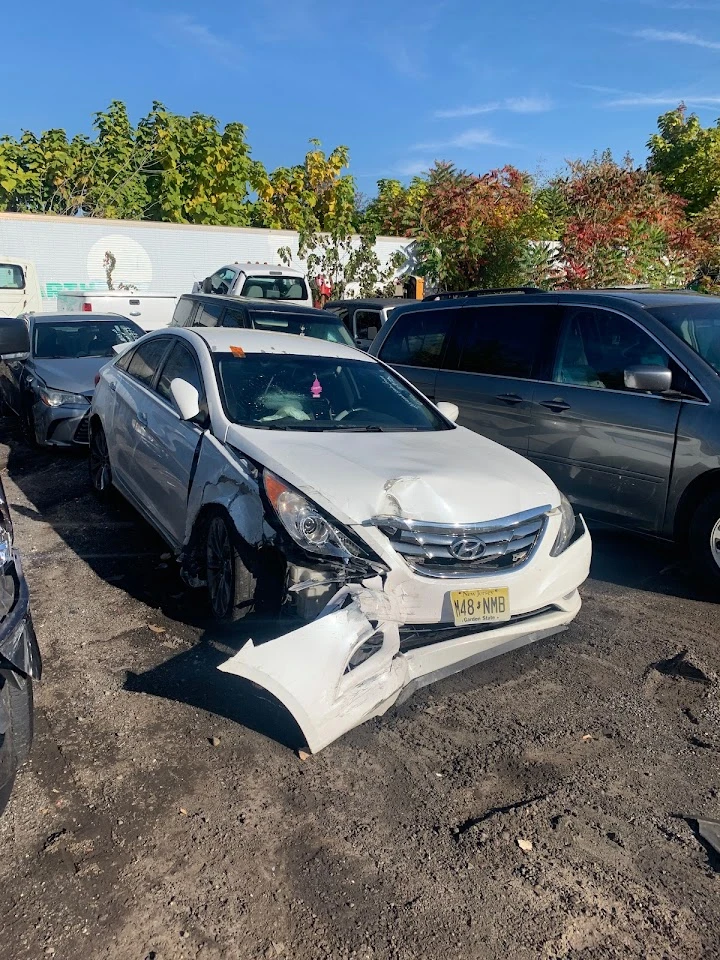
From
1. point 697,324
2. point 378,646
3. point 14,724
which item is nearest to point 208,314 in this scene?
point 697,324

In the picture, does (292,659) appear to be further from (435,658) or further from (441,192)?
(441,192)

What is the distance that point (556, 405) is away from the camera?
6.10 m

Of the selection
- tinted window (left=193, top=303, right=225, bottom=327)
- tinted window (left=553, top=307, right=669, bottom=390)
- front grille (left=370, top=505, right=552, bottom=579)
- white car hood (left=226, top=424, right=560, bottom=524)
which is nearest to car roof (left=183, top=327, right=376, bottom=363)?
white car hood (left=226, top=424, right=560, bottom=524)

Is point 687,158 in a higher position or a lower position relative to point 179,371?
higher

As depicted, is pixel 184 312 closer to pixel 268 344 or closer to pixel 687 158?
pixel 268 344

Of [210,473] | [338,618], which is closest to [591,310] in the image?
[210,473]

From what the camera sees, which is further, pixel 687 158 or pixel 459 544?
pixel 687 158

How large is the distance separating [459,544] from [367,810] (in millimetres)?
1224

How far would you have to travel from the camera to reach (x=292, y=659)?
3127 mm

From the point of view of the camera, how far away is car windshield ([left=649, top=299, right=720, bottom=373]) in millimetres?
5492

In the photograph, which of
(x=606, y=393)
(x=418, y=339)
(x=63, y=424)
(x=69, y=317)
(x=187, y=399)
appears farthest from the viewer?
(x=69, y=317)

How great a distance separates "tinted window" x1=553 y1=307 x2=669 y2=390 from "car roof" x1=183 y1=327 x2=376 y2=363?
158 cm

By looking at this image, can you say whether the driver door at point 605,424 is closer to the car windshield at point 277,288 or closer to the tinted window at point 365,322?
the tinted window at point 365,322

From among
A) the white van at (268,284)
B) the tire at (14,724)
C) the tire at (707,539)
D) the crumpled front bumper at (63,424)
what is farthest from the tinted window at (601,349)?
the white van at (268,284)
